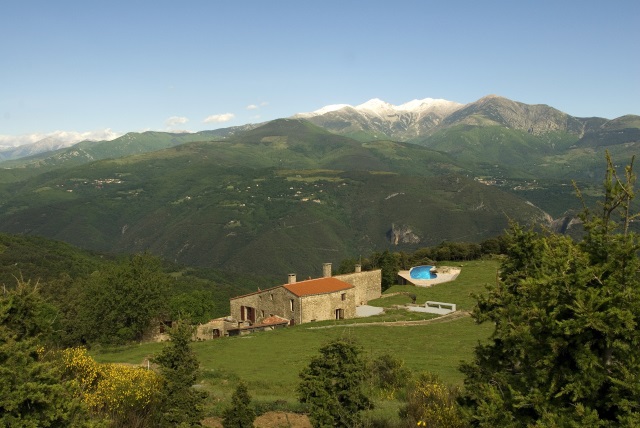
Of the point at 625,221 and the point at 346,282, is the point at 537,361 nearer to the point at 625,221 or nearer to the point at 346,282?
the point at 625,221

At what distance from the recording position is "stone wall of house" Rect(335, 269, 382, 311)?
5348cm

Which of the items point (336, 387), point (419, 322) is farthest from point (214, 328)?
point (336, 387)

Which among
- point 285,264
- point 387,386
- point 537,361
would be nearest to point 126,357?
point 387,386

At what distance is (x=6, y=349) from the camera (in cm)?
1145

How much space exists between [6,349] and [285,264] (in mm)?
176284

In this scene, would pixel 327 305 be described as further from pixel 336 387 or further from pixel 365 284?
pixel 336 387

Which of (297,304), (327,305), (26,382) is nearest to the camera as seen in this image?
(26,382)

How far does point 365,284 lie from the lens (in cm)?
5559

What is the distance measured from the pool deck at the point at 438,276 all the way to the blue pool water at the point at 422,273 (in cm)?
51

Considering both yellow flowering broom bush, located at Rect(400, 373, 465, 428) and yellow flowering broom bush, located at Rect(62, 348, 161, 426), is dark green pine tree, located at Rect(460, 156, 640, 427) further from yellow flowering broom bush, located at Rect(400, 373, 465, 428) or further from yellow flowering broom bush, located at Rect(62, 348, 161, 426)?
yellow flowering broom bush, located at Rect(62, 348, 161, 426)

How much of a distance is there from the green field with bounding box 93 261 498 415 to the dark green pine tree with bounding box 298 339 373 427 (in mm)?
2384

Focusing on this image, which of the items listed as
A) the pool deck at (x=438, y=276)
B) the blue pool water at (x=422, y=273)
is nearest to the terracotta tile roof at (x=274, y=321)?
the pool deck at (x=438, y=276)

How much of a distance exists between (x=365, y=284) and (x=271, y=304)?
13264 millimetres

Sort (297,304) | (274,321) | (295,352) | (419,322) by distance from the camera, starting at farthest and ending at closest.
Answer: (274,321), (297,304), (419,322), (295,352)
